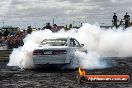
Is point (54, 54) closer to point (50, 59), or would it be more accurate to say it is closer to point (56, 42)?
point (50, 59)

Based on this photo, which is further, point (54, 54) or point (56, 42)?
point (56, 42)

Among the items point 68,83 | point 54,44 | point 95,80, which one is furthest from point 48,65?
point 95,80

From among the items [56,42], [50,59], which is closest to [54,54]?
[50,59]

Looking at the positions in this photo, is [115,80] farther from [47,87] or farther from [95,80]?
[47,87]

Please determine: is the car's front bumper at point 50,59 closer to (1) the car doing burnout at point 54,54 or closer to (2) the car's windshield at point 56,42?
(1) the car doing burnout at point 54,54

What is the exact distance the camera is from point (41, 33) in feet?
82.1

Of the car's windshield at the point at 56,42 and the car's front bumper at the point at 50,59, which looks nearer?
the car's front bumper at the point at 50,59

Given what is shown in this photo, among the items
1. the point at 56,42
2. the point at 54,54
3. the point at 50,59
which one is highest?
the point at 56,42

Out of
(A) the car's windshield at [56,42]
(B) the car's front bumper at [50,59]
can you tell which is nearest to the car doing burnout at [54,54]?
(B) the car's front bumper at [50,59]

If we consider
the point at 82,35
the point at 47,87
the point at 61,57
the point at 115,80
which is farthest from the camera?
the point at 82,35

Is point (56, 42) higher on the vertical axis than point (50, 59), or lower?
higher

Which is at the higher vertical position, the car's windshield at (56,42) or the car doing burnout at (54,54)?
the car's windshield at (56,42)

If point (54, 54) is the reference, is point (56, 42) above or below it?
above

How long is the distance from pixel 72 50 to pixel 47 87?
5987 mm
